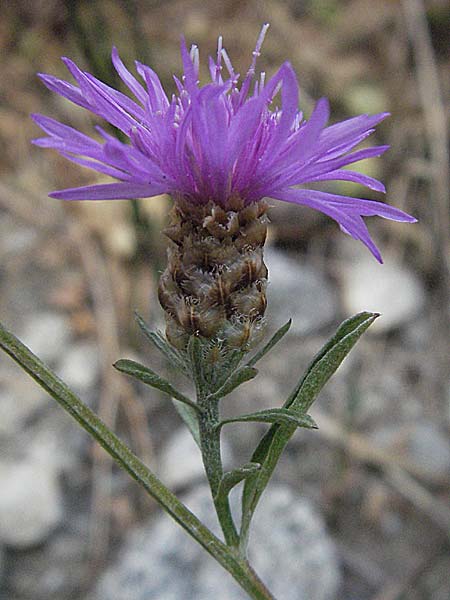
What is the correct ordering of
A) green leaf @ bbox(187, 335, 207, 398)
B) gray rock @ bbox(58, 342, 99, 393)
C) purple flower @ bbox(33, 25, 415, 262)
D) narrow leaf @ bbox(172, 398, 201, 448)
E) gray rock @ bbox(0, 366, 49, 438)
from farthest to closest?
gray rock @ bbox(58, 342, 99, 393), gray rock @ bbox(0, 366, 49, 438), narrow leaf @ bbox(172, 398, 201, 448), green leaf @ bbox(187, 335, 207, 398), purple flower @ bbox(33, 25, 415, 262)

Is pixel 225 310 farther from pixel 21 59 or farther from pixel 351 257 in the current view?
pixel 21 59

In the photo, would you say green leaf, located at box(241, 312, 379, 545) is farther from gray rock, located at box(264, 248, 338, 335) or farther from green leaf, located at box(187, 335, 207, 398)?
gray rock, located at box(264, 248, 338, 335)

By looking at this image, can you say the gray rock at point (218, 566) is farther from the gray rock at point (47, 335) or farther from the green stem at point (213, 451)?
the green stem at point (213, 451)

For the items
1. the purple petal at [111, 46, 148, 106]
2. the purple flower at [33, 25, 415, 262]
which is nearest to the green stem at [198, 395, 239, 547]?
the purple flower at [33, 25, 415, 262]

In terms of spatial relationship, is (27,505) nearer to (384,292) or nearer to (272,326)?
(272,326)

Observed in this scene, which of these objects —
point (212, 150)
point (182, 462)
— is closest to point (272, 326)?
point (182, 462)

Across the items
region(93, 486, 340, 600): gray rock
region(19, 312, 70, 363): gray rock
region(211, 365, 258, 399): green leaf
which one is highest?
region(19, 312, 70, 363): gray rock
